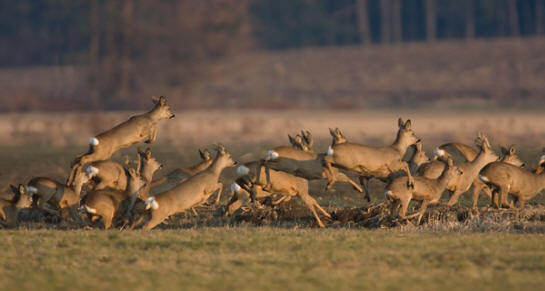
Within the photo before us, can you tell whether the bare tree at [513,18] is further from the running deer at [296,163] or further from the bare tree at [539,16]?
the running deer at [296,163]

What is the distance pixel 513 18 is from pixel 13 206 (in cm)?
6694

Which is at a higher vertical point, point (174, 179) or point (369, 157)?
point (369, 157)

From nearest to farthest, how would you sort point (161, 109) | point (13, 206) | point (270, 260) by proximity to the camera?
1. point (270, 260)
2. point (13, 206)
3. point (161, 109)

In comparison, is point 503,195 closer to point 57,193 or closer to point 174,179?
point 174,179

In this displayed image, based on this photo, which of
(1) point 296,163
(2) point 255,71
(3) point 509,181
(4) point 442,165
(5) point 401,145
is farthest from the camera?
(2) point 255,71

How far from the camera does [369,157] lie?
49.0 feet

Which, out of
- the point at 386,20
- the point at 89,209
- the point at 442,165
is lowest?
the point at 89,209

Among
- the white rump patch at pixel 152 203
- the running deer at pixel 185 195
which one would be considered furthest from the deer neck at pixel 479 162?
the white rump patch at pixel 152 203

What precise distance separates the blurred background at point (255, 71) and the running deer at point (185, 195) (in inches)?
736

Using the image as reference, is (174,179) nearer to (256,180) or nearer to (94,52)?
(256,180)

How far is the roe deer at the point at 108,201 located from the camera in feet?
47.4

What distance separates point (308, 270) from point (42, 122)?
103ft

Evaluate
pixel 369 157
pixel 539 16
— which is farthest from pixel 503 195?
pixel 539 16

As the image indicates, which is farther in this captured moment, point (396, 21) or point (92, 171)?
point (396, 21)
